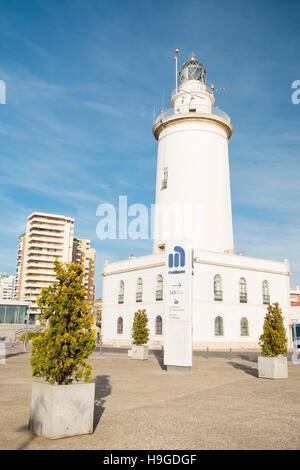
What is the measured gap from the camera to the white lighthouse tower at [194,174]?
37250 mm

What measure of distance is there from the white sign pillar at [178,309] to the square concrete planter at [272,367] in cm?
321

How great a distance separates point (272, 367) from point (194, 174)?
79.2ft

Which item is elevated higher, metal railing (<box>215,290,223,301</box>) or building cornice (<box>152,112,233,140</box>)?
building cornice (<box>152,112,233,140</box>)

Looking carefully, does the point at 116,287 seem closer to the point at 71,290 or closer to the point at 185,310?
the point at 185,310

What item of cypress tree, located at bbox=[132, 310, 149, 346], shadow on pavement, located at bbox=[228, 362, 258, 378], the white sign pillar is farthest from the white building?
the white sign pillar

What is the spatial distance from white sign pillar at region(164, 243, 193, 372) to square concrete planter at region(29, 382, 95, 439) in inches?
439

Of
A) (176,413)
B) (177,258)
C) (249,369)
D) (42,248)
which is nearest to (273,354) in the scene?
(249,369)

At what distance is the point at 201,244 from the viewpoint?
36.6m

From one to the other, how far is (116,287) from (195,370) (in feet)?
80.0

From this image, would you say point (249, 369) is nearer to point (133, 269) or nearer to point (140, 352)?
point (140, 352)

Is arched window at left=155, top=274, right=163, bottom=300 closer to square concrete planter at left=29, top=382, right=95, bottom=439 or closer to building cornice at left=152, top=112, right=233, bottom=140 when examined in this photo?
building cornice at left=152, top=112, right=233, bottom=140

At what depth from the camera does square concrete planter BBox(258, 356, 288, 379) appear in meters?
16.1
